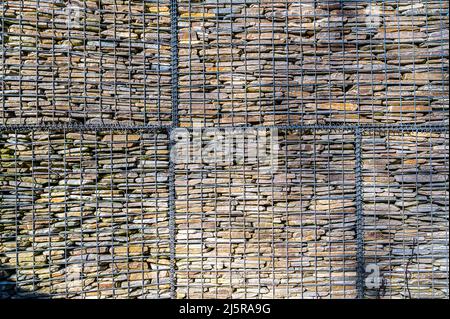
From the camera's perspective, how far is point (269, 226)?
3.07 metres

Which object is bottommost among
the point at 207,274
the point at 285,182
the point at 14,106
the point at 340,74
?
the point at 207,274

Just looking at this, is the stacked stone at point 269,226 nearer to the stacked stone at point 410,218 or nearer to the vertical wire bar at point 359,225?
the vertical wire bar at point 359,225

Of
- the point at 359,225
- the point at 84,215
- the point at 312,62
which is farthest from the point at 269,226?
the point at 84,215

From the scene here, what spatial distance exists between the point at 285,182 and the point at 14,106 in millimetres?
2082

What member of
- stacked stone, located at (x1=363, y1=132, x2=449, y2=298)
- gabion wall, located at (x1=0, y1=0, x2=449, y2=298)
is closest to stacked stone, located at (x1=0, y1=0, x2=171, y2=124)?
gabion wall, located at (x1=0, y1=0, x2=449, y2=298)

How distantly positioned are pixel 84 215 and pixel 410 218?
2.45 metres

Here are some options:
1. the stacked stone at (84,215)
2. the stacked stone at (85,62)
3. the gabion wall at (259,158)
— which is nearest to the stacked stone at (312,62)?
the gabion wall at (259,158)

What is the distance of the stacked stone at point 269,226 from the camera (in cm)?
308

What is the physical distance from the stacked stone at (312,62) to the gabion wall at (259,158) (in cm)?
1

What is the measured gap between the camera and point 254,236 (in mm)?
3080

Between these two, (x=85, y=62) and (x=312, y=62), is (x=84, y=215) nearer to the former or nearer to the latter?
(x=85, y=62)

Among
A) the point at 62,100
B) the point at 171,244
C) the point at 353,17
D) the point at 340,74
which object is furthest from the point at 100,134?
the point at 353,17

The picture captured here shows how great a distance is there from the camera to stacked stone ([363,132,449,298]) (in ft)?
10.1

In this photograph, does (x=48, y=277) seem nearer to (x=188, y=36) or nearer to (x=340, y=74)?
(x=188, y=36)
